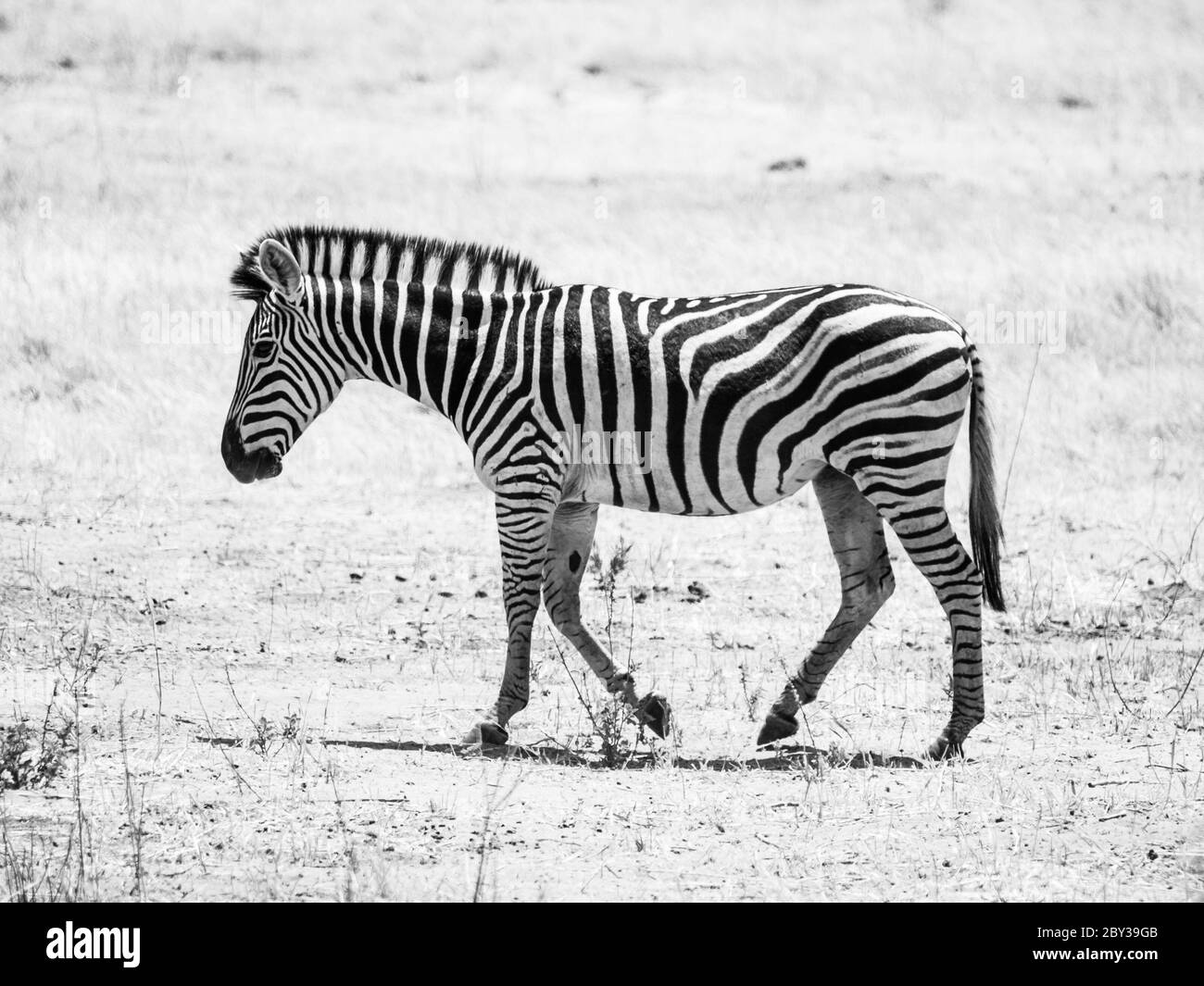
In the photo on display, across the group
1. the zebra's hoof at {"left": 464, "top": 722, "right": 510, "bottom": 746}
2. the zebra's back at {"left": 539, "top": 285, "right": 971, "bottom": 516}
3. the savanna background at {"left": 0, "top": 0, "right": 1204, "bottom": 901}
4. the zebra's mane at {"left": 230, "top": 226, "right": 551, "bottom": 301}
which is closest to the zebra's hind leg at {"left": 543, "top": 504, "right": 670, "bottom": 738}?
the savanna background at {"left": 0, "top": 0, "right": 1204, "bottom": 901}

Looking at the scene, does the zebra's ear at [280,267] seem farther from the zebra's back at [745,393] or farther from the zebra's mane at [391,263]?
the zebra's back at [745,393]

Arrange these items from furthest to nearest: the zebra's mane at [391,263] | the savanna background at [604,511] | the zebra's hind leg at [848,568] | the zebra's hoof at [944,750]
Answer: the zebra's mane at [391,263]
the zebra's hind leg at [848,568]
the zebra's hoof at [944,750]
the savanna background at [604,511]

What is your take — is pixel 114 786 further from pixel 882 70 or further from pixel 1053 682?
pixel 882 70

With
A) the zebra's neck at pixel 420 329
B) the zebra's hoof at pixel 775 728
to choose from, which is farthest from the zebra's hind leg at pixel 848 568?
the zebra's neck at pixel 420 329

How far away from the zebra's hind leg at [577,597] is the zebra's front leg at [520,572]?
0.29 m

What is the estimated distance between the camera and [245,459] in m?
7.43

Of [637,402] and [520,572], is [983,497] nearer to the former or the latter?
[637,402]

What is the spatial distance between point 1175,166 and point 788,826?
1996 cm

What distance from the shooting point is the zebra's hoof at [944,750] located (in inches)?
263

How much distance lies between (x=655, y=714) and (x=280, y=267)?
291cm

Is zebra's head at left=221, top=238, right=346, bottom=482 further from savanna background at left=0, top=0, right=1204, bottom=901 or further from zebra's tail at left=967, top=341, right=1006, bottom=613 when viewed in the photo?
zebra's tail at left=967, top=341, right=1006, bottom=613

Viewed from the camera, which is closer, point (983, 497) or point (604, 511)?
point (983, 497)

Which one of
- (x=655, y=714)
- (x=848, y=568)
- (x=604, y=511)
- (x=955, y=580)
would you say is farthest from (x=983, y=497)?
(x=604, y=511)

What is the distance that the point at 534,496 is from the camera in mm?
7016
